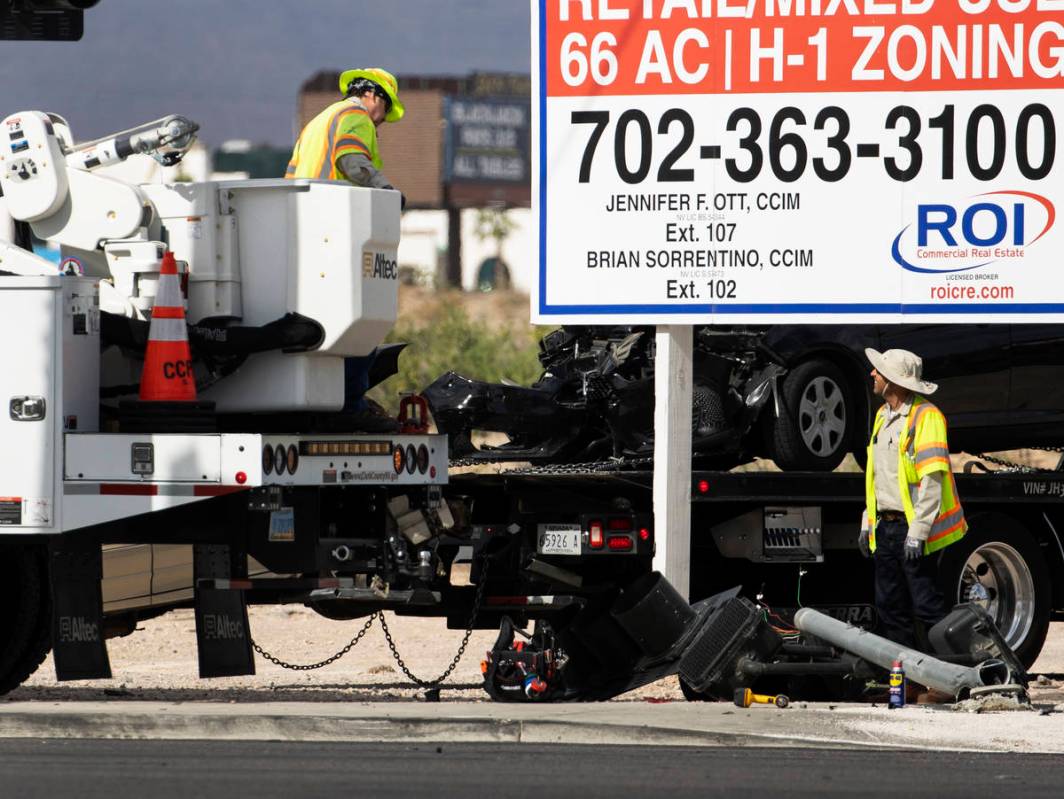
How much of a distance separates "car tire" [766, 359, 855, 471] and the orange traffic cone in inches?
144

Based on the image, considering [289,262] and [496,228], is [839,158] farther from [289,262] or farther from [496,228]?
[496,228]

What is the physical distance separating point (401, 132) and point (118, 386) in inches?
2861

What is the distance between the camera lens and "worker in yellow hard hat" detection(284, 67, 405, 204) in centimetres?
1112

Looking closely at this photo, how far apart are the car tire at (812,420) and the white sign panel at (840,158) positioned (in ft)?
1.57

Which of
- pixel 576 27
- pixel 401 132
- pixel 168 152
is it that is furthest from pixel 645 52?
pixel 401 132

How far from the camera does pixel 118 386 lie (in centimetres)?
1079

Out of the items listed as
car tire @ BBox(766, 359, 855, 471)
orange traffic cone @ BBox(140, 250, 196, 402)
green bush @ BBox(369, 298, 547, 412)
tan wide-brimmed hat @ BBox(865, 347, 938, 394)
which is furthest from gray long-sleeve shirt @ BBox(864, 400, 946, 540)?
green bush @ BBox(369, 298, 547, 412)

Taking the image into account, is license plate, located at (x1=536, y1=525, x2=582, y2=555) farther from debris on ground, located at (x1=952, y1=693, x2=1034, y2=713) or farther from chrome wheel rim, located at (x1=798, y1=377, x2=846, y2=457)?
debris on ground, located at (x1=952, y1=693, x2=1034, y2=713)

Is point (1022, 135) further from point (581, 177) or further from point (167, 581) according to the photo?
point (167, 581)

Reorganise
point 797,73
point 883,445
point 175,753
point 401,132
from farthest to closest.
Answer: point 401,132 → point 797,73 → point 883,445 → point 175,753

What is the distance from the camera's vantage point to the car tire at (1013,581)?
12.7 m

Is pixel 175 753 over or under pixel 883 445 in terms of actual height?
under

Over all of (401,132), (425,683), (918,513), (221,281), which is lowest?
(425,683)

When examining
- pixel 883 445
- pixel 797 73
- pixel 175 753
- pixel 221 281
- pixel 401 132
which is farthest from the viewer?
pixel 401 132
